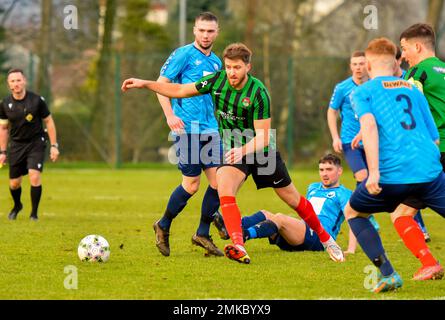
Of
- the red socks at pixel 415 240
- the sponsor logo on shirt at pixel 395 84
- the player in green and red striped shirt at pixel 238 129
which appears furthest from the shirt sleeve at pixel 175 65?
the sponsor logo on shirt at pixel 395 84

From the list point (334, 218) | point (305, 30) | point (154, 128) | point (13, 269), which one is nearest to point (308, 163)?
point (154, 128)

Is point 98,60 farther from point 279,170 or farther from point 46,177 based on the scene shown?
point 279,170

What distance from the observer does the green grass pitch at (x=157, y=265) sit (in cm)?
669

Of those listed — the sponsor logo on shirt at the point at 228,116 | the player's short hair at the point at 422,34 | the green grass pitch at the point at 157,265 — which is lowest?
the green grass pitch at the point at 157,265

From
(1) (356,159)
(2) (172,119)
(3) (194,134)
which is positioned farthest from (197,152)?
(1) (356,159)

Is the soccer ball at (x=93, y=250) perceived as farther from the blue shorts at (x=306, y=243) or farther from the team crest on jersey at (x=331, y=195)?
the team crest on jersey at (x=331, y=195)

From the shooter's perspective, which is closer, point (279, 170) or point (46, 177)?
point (279, 170)

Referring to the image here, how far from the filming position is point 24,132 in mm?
12469

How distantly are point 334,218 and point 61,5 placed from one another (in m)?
22.6

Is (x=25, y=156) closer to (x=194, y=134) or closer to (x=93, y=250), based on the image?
(x=194, y=134)

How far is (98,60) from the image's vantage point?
25656 mm

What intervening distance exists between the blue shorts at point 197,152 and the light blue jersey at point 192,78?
114mm

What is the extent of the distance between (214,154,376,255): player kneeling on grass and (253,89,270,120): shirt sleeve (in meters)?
1.35
